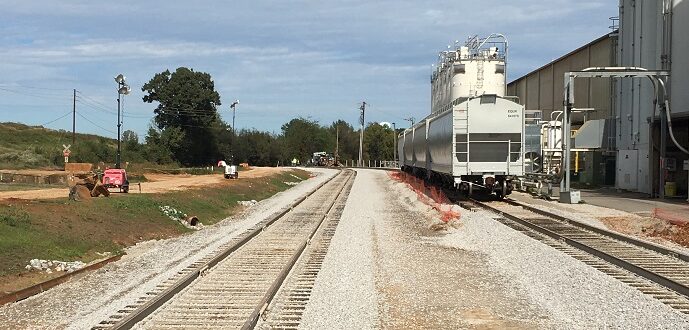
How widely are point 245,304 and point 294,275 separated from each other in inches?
93.9

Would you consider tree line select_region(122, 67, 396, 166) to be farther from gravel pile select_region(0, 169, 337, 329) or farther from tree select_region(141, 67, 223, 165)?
gravel pile select_region(0, 169, 337, 329)

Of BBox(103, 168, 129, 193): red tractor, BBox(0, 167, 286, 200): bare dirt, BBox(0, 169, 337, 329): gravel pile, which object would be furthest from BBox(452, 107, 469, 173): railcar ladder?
BBox(103, 168, 129, 193): red tractor

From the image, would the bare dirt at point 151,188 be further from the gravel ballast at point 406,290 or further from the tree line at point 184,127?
the tree line at point 184,127

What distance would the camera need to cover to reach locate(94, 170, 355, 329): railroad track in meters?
8.23

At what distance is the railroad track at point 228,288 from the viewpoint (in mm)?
8234

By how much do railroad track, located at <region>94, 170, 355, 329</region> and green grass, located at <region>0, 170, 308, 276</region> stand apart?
2689mm

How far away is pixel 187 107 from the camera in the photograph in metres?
89.9

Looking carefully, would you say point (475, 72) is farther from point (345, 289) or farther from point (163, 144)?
point (163, 144)

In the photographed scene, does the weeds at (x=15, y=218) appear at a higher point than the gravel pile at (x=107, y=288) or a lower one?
higher

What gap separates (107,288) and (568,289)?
6.91 metres

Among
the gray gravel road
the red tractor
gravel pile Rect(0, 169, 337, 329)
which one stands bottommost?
gravel pile Rect(0, 169, 337, 329)

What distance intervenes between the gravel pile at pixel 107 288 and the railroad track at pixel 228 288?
0.95 ft

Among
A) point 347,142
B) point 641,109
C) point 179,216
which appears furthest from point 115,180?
point 347,142

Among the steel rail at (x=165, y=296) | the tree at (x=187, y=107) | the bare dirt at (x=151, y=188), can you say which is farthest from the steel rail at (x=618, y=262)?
the tree at (x=187, y=107)
